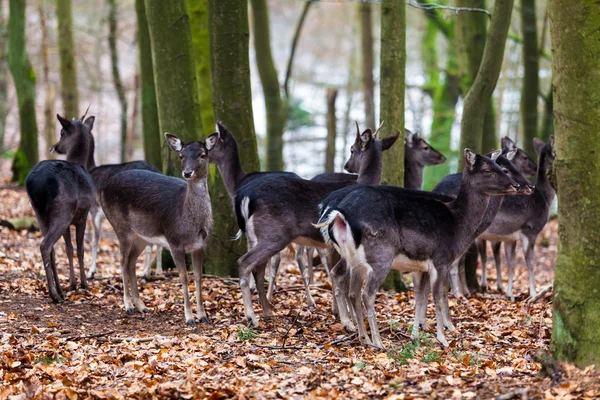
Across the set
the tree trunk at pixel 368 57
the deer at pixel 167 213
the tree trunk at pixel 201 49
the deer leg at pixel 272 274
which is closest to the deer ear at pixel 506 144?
the deer leg at pixel 272 274

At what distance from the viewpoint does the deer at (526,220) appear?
10.7m

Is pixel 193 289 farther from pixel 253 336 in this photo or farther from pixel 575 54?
pixel 575 54

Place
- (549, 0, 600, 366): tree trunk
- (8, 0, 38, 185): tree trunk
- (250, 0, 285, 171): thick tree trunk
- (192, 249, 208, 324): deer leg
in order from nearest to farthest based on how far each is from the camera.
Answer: (549, 0, 600, 366): tree trunk, (192, 249, 208, 324): deer leg, (8, 0, 38, 185): tree trunk, (250, 0, 285, 171): thick tree trunk

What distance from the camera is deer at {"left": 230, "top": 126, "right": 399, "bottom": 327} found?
7.91 metres

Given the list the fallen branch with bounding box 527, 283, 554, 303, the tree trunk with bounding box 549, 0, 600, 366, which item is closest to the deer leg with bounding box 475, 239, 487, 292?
the fallen branch with bounding box 527, 283, 554, 303

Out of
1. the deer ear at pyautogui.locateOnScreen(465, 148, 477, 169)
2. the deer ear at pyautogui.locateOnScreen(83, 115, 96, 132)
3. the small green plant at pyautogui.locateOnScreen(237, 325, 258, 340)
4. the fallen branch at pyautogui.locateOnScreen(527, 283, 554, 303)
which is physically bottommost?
the fallen branch at pyautogui.locateOnScreen(527, 283, 554, 303)

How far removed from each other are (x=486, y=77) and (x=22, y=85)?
10630mm

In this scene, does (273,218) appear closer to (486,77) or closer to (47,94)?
(486,77)

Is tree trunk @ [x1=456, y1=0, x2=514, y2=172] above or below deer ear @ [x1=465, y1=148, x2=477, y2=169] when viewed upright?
above

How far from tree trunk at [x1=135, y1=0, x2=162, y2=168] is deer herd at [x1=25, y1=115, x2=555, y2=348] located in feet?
10.3

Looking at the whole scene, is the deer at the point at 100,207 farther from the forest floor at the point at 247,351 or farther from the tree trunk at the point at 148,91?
the tree trunk at the point at 148,91

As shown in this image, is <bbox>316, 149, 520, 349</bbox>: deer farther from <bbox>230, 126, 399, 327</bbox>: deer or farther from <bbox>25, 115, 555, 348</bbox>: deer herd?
<bbox>230, 126, 399, 327</bbox>: deer

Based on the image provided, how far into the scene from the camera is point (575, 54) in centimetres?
530

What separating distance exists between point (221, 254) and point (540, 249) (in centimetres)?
843
